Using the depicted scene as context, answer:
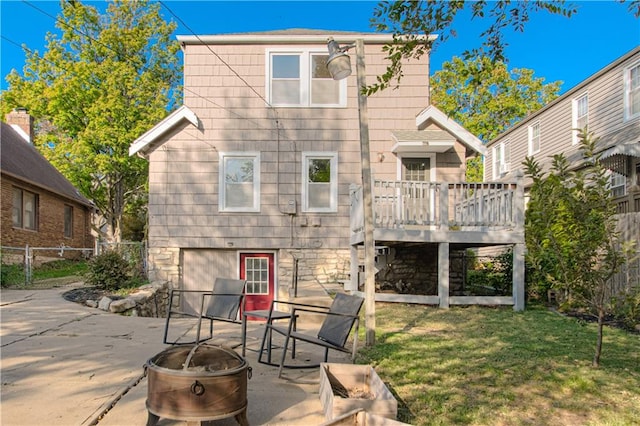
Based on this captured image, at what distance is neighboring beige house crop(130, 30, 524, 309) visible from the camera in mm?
11898

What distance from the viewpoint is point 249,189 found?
39.7 ft

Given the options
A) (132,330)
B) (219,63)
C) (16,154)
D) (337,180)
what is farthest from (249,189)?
(16,154)

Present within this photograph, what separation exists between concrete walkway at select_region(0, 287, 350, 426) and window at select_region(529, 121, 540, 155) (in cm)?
1608

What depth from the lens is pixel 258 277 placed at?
12.4 meters

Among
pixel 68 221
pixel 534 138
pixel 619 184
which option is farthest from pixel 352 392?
A: pixel 68 221

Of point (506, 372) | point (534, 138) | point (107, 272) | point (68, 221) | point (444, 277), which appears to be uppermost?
point (534, 138)

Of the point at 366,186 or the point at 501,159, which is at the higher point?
the point at 501,159

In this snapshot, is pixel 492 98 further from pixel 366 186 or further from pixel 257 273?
pixel 366 186

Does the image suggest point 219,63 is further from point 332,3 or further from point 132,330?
point 132,330

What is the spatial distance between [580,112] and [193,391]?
17192mm

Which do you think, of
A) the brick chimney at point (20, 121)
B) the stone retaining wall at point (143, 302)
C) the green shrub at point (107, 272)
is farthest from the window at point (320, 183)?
the brick chimney at point (20, 121)

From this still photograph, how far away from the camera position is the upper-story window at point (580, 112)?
16.0m

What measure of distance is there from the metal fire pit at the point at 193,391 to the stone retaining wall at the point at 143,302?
598 cm

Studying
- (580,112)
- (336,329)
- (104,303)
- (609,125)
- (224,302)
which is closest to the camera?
(336,329)
